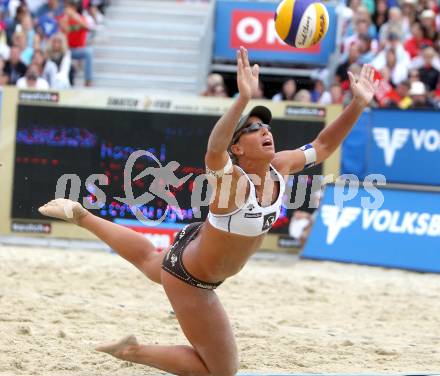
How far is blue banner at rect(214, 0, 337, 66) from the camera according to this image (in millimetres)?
13469

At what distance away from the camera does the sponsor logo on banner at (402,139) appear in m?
10.8

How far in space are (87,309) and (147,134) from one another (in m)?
3.43

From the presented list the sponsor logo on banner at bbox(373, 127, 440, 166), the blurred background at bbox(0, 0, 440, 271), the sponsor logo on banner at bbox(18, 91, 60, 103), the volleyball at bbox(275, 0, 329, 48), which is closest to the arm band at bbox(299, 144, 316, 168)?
the volleyball at bbox(275, 0, 329, 48)

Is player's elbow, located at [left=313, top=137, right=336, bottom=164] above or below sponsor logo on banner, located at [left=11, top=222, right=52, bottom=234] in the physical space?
above

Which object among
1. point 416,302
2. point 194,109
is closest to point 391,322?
point 416,302

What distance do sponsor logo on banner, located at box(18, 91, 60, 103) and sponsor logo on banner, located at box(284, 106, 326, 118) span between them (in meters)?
2.67

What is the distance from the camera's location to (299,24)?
6.14 metres

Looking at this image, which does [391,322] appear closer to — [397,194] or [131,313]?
[131,313]

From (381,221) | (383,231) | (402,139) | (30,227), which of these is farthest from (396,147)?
(30,227)

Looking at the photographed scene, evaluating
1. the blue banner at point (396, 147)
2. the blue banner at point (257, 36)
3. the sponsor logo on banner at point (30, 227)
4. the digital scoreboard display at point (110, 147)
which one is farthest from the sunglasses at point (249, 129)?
the blue banner at point (257, 36)

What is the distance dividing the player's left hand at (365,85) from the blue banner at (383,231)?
5022mm

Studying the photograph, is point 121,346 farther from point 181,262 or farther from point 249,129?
point 249,129

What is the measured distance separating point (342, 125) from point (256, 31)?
26.9 feet

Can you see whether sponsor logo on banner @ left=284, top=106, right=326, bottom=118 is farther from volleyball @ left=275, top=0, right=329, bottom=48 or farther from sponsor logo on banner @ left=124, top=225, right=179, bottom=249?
volleyball @ left=275, top=0, right=329, bottom=48
